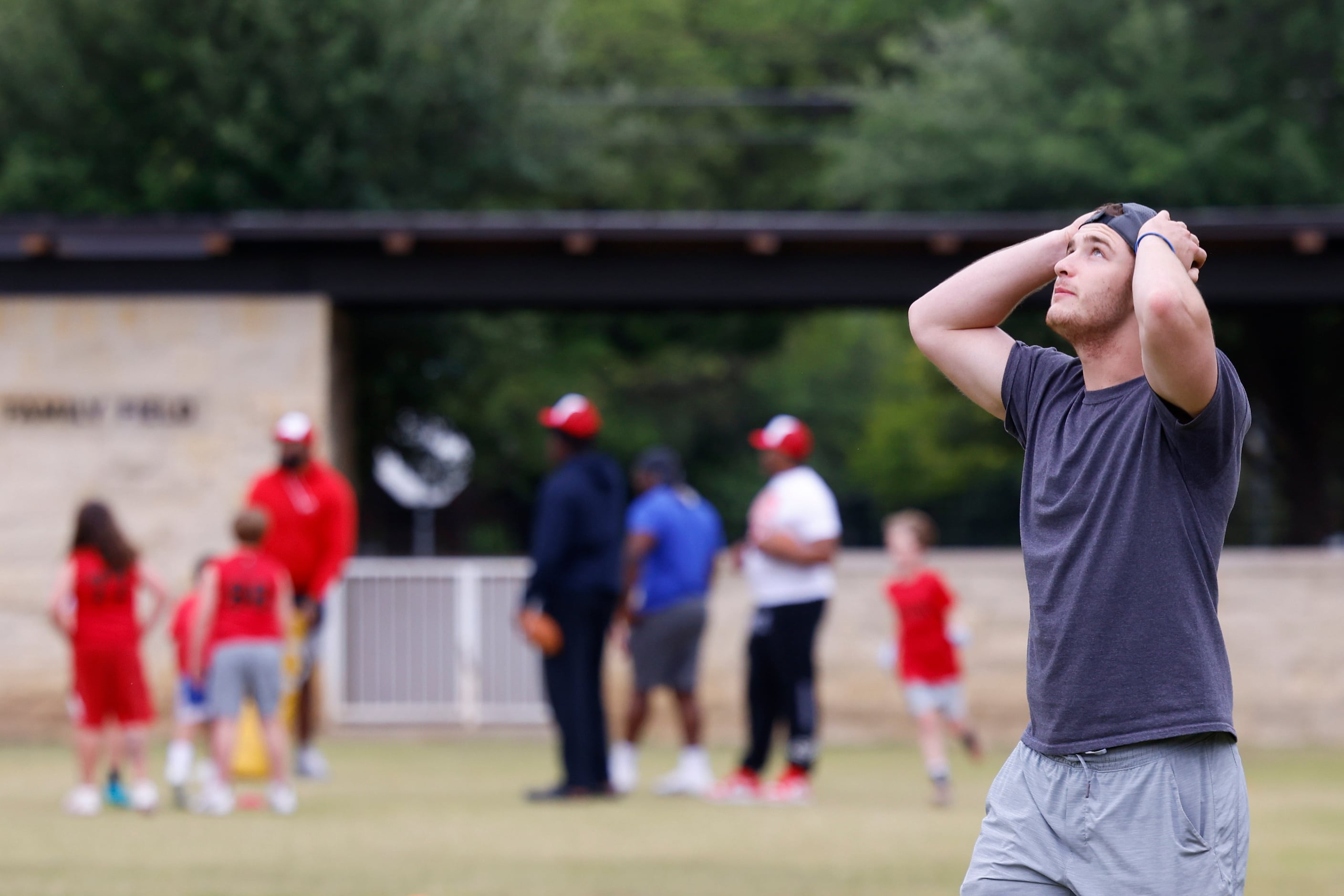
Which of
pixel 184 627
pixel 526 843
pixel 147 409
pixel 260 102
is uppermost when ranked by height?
pixel 260 102

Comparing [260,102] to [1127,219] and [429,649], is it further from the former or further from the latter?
[1127,219]

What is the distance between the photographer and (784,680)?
9.39 meters

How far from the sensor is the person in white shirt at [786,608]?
934 centimetres

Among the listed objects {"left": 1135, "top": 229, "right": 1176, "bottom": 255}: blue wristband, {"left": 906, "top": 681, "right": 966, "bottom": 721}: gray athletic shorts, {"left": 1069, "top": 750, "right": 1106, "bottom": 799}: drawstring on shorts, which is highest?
{"left": 1135, "top": 229, "right": 1176, "bottom": 255}: blue wristband

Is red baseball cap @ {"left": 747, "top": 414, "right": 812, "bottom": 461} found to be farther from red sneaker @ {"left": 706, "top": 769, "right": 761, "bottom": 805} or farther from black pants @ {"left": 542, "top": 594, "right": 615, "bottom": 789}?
red sneaker @ {"left": 706, "top": 769, "right": 761, "bottom": 805}

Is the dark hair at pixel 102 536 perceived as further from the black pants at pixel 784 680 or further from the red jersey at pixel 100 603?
the black pants at pixel 784 680

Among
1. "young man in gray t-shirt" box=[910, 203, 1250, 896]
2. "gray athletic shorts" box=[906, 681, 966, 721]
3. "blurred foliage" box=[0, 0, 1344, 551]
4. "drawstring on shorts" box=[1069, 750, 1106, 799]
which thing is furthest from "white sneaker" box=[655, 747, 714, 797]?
"blurred foliage" box=[0, 0, 1344, 551]

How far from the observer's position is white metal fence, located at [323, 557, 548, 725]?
43.5 feet

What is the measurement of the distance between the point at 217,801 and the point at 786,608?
316 cm

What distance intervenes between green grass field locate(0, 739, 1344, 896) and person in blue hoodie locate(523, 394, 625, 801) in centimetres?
30

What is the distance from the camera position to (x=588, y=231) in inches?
504

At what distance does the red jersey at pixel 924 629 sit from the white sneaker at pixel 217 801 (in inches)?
146

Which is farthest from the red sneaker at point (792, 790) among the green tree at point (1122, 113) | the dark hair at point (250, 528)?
the green tree at point (1122, 113)

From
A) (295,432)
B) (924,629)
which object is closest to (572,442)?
(295,432)
